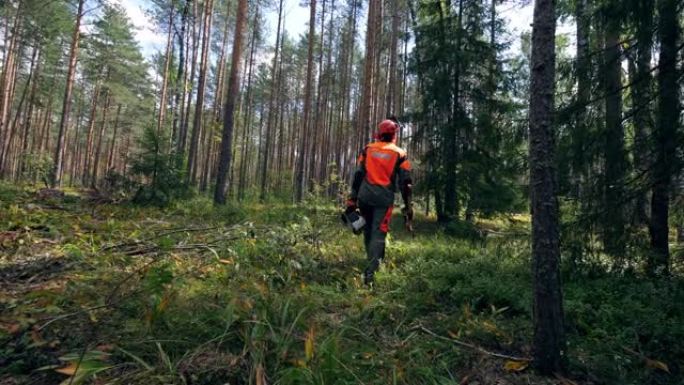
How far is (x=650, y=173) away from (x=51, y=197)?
40.4 ft

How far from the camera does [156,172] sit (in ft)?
35.7

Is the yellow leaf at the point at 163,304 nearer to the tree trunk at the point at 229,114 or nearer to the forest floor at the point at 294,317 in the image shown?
the forest floor at the point at 294,317

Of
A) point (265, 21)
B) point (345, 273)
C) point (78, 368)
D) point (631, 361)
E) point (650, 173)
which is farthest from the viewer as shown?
point (265, 21)

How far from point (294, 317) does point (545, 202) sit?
79.6 inches

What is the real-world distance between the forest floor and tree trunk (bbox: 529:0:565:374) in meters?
0.27

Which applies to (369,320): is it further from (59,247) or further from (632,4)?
(632,4)

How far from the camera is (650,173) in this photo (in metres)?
4.68

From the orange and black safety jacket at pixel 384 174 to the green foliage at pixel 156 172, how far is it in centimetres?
783

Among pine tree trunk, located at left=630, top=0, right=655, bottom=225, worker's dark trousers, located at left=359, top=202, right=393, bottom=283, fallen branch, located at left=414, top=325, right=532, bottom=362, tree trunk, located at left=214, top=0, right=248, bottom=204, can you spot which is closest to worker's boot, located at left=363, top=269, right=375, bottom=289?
worker's dark trousers, located at left=359, top=202, right=393, bottom=283

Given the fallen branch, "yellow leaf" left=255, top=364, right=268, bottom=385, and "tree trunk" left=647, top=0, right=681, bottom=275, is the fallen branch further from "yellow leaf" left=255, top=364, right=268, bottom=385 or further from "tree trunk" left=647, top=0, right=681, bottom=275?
"tree trunk" left=647, top=0, right=681, bottom=275

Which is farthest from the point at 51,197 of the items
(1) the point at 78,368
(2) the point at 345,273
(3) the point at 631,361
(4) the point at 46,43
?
(4) the point at 46,43

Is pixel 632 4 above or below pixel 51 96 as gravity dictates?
below

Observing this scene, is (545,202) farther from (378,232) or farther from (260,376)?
(378,232)

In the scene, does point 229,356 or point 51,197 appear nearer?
point 229,356
